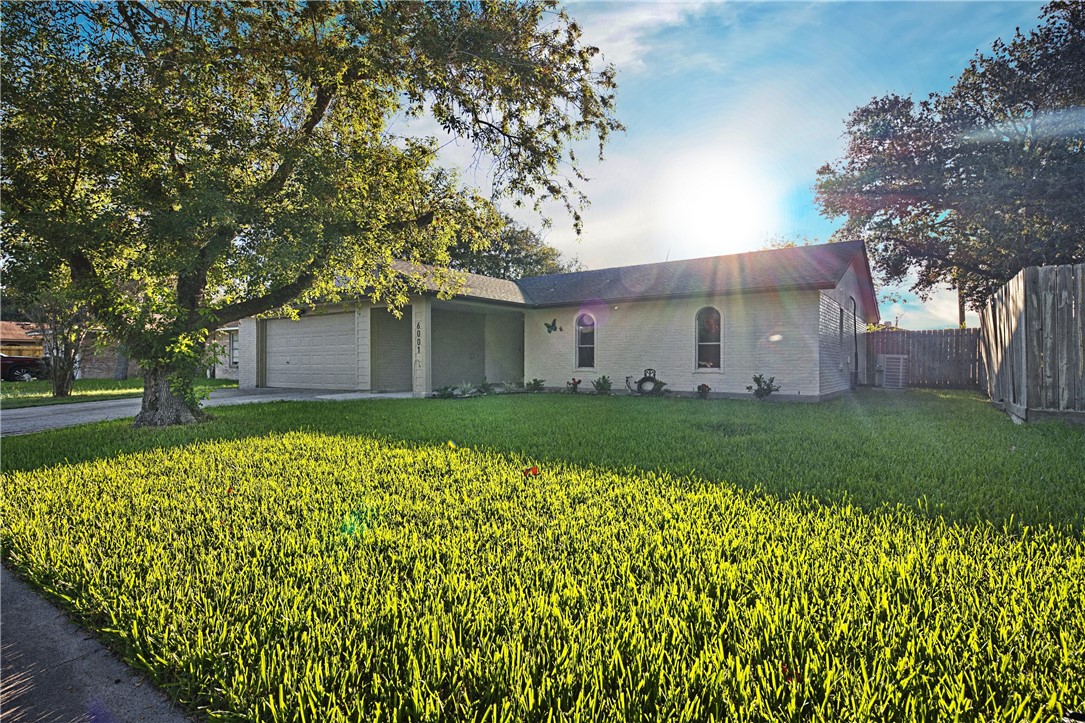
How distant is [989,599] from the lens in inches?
92.4

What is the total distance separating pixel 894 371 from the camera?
60.3 feet

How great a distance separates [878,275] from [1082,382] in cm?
1590

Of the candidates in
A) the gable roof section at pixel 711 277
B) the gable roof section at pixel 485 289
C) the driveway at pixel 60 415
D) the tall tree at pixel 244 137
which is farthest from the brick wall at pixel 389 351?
the tall tree at pixel 244 137

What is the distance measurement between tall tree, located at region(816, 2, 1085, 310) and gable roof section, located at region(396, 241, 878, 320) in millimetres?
3487

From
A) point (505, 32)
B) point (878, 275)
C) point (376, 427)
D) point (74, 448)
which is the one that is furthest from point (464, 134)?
point (878, 275)

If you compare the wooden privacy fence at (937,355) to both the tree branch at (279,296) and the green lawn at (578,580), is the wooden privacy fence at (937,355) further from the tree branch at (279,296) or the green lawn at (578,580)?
the tree branch at (279,296)

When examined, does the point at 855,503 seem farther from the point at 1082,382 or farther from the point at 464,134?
the point at 464,134

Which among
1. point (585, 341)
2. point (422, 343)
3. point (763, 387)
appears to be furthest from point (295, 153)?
point (763, 387)

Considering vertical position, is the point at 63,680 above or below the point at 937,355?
below

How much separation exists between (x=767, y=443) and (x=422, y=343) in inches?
369

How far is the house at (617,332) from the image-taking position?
1280 cm

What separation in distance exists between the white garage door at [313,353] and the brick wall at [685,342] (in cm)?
549

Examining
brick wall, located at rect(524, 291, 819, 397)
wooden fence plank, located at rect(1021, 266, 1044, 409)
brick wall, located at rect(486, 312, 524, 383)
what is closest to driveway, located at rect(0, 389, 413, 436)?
brick wall, located at rect(486, 312, 524, 383)

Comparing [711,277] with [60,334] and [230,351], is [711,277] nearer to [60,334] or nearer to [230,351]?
[60,334]
